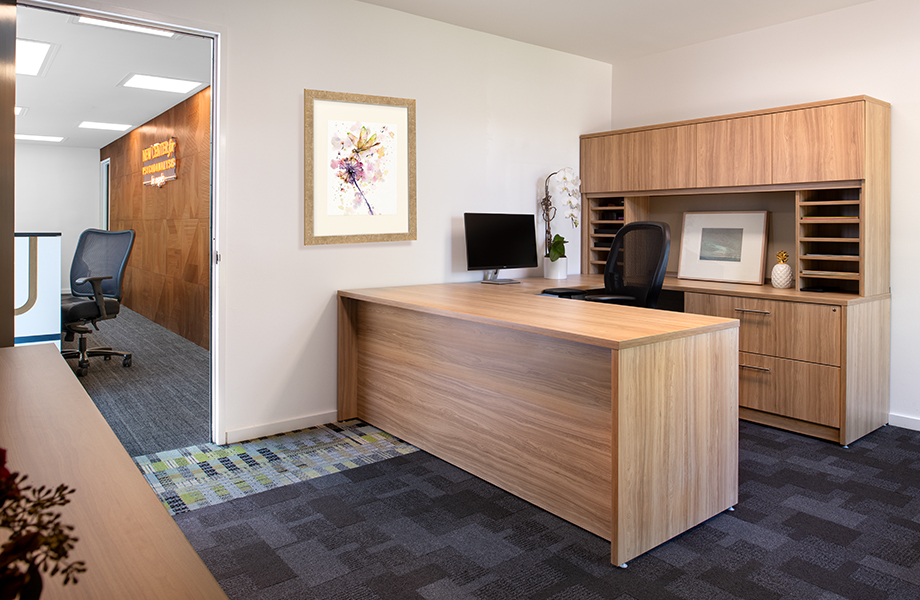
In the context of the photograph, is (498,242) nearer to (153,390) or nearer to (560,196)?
(560,196)

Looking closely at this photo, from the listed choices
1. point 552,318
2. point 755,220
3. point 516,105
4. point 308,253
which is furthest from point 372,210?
point 755,220

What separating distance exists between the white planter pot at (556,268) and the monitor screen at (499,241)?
0.75ft

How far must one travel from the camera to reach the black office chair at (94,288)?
504cm

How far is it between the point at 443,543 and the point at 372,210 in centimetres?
211

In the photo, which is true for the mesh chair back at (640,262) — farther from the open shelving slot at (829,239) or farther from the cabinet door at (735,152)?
the open shelving slot at (829,239)

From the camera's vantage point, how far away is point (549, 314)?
2676 millimetres

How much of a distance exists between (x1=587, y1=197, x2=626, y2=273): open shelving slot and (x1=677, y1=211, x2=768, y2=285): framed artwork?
535 millimetres

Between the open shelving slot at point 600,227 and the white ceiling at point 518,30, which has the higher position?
the white ceiling at point 518,30

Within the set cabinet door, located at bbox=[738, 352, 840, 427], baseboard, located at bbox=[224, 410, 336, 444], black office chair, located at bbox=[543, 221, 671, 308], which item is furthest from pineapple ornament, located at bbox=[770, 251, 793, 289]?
baseboard, located at bbox=[224, 410, 336, 444]

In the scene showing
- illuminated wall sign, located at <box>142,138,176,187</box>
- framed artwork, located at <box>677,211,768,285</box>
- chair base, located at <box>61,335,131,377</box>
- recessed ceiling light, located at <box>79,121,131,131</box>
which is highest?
recessed ceiling light, located at <box>79,121,131,131</box>

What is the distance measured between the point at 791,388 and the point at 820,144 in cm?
135

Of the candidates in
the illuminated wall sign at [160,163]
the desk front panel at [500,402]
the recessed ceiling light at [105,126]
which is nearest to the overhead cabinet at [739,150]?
the desk front panel at [500,402]

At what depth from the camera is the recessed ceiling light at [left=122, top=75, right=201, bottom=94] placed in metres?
5.50

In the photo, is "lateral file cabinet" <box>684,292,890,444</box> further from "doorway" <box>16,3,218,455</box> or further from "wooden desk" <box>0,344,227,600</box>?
"wooden desk" <box>0,344,227,600</box>
